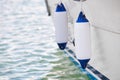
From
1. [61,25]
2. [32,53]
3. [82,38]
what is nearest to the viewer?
[82,38]

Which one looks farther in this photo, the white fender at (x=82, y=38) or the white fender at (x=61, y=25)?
the white fender at (x=61, y=25)

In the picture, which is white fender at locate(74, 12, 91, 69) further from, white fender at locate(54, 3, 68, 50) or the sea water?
white fender at locate(54, 3, 68, 50)

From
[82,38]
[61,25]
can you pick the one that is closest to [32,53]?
[61,25]

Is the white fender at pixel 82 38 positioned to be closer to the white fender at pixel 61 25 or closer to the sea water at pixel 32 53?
the sea water at pixel 32 53

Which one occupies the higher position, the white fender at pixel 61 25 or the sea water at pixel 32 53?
the white fender at pixel 61 25

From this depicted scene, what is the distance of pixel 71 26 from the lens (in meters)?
5.40

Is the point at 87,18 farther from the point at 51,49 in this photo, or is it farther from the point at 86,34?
the point at 51,49

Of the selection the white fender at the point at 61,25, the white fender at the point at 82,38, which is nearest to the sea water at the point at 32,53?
the white fender at the point at 61,25

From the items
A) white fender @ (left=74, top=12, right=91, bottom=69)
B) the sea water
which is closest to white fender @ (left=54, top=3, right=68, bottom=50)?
the sea water

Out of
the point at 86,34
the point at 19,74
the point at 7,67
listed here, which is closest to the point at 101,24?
the point at 86,34

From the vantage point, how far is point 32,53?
633cm

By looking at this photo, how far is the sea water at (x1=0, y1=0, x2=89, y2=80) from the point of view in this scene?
5.04 m

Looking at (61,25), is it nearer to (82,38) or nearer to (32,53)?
(82,38)

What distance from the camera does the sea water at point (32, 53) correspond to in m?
5.04
